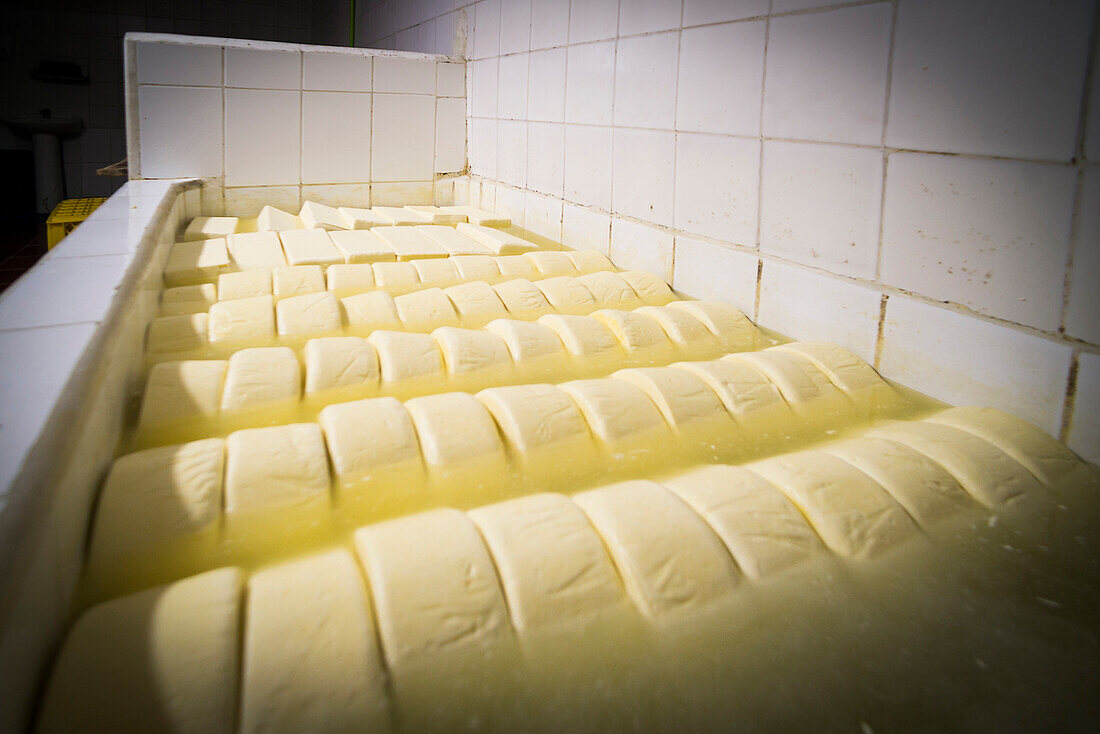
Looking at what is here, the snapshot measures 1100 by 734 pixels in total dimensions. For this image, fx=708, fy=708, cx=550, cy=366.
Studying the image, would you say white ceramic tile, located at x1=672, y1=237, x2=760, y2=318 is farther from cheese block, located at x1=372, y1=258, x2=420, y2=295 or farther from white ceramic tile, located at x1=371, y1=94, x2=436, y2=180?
white ceramic tile, located at x1=371, y1=94, x2=436, y2=180

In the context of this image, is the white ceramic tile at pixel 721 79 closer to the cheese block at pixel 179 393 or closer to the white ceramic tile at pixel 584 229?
the white ceramic tile at pixel 584 229

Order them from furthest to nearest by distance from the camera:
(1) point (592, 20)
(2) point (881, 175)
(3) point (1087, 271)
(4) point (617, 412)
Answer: (1) point (592, 20) → (2) point (881, 175) → (4) point (617, 412) → (3) point (1087, 271)

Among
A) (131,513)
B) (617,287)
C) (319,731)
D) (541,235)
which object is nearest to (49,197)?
→ (541,235)

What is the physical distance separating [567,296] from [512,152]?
2177 mm

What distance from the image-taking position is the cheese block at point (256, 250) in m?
3.40

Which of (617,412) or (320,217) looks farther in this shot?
(320,217)

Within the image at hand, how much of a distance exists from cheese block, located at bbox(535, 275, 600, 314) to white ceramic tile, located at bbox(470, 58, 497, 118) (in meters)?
2.42

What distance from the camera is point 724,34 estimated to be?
2928 mm

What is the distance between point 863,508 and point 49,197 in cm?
1093

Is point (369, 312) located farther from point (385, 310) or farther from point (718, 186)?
point (718, 186)

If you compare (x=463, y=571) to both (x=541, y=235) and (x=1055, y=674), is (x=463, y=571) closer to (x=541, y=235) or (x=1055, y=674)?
(x=1055, y=674)

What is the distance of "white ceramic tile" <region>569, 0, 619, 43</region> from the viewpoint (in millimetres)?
3714

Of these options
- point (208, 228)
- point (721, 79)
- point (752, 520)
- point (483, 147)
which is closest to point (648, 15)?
point (721, 79)

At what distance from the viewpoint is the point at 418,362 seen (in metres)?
2.28
